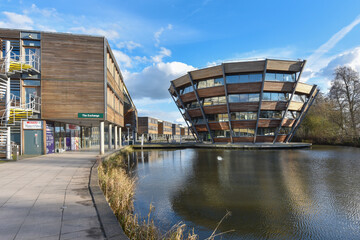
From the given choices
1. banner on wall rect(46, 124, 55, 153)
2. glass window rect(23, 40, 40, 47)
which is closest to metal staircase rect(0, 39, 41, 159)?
glass window rect(23, 40, 40, 47)

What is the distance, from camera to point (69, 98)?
18.3 metres

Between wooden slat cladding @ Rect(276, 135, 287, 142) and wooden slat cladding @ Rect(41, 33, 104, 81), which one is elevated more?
wooden slat cladding @ Rect(41, 33, 104, 81)

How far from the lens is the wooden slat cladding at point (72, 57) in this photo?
1817cm

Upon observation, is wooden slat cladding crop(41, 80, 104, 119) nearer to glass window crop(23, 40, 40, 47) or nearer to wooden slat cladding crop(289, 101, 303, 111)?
glass window crop(23, 40, 40, 47)

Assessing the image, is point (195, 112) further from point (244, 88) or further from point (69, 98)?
point (69, 98)

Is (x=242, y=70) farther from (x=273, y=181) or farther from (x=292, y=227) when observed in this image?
(x=292, y=227)

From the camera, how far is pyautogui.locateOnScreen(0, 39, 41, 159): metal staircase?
14731mm

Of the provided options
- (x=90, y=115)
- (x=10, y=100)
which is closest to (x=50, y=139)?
(x=10, y=100)

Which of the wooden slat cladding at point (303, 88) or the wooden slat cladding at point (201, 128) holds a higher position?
the wooden slat cladding at point (303, 88)

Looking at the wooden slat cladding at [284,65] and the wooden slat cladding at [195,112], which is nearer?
the wooden slat cladding at [284,65]

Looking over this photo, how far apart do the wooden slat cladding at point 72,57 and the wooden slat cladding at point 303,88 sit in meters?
32.2

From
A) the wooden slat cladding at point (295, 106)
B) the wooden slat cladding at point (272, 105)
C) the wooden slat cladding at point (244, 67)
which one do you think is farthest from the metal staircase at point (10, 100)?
the wooden slat cladding at point (295, 106)

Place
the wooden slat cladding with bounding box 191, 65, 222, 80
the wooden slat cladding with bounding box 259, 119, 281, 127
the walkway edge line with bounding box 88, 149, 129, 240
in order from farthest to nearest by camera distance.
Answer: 1. the wooden slat cladding with bounding box 259, 119, 281, 127
2. the wooden slat cladding with bounding box 191, 65, 222, 80
3. the walkway edge line with bounding box 88, 149, 129, 240

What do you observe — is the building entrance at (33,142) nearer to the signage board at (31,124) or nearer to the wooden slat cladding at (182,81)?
the signage board at (31,124)
